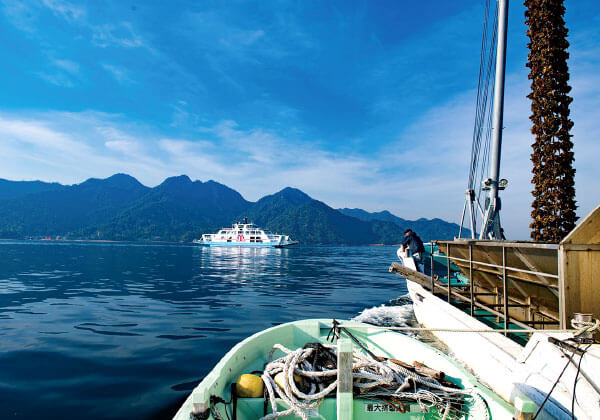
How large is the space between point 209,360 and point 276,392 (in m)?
4.45

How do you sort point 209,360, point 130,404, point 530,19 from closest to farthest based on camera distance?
point 130,404 < point 209,360 < point 530,19

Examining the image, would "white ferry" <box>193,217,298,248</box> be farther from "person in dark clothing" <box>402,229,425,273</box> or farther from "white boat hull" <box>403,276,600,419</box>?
"white boat hull" <box>403,276,600,419</box>

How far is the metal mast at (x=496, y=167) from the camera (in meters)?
12.9

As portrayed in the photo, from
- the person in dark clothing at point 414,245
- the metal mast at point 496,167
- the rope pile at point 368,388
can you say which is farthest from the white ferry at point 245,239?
the rope pile at point 368,388

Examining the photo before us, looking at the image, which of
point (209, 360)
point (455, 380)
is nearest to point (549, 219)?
point (455, 380)

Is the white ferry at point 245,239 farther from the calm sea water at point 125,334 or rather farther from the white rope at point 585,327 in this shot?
the white rope at point 585,327

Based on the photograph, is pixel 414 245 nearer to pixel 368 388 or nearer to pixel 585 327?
pixel 585 327

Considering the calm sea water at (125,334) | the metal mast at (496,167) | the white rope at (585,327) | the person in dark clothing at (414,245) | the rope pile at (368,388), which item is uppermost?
the metal mast at (496,167)

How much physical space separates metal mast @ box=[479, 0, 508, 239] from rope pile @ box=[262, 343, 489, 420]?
1036cm

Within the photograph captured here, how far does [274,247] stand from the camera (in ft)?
332

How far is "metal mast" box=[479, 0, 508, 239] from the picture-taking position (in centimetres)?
1295

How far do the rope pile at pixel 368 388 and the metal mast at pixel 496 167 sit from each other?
1036cm

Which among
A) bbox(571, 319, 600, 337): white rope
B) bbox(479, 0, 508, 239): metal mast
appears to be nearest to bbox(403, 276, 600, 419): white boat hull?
bbox(571, 319, 600, 337): white rope

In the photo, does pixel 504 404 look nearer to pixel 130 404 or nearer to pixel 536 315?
pixel 130 404
